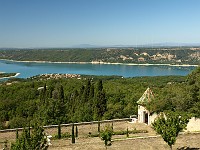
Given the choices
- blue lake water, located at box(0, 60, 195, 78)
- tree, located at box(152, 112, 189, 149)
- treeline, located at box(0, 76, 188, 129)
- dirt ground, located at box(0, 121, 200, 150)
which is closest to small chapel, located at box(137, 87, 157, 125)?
dirt ground, located at box(0, 121, 200, 150)

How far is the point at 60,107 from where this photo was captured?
28.9 meters

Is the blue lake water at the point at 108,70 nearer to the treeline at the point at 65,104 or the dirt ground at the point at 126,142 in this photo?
the treeline at the point at 65,104

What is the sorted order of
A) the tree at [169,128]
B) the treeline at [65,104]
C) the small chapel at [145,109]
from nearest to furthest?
the tree at [169,128]
the small chapel at [145,109]
the treeline at [65,104]

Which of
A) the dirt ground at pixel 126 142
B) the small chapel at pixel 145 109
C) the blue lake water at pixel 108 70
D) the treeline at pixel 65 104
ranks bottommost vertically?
the blue lake water at pixel 108 70

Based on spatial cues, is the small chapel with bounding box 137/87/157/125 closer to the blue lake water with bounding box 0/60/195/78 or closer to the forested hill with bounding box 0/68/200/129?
the forested hill with bounding box 0/68/200/129

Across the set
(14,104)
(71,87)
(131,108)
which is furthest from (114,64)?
(131,108)

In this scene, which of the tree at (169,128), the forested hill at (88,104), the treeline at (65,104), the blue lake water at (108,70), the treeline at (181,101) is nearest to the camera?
the tree at (169,128)

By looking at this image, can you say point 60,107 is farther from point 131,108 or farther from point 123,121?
point 131,108

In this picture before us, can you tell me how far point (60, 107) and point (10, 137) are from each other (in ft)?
25.1

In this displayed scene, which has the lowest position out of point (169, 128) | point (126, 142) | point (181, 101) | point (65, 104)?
point (65, 104)

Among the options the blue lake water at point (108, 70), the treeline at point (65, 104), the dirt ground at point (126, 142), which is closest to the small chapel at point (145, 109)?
the dirt ground at point (126, 142)

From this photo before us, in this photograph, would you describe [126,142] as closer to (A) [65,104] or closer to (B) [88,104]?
(B) [88,104]

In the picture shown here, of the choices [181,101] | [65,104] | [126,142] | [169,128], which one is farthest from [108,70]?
[169,128]

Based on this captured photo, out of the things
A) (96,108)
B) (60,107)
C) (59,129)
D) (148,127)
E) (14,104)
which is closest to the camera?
(59,129)
